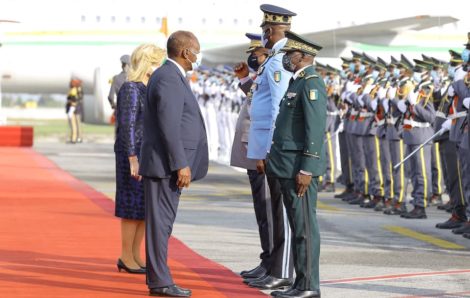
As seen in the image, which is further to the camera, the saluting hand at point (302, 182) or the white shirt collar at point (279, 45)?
the white shirt collar at point (279, 45)

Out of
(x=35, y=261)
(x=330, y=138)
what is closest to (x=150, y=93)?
(x=35, y=261)

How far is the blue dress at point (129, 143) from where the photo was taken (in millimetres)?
9625

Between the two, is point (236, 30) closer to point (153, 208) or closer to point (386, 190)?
point (386, 190)

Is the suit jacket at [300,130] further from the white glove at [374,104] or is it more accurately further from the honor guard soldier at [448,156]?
the white glove at [374,104]

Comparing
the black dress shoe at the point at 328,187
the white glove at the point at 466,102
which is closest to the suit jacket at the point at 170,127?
the white glove at the point at 466,102

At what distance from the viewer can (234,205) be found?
52.5 feet

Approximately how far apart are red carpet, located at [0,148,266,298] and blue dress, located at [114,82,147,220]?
51cm

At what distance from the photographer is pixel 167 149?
861cm

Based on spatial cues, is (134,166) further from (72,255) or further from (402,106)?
(402,106)

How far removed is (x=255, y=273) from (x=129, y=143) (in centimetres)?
133

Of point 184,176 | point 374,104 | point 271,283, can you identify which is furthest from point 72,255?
point 374,104

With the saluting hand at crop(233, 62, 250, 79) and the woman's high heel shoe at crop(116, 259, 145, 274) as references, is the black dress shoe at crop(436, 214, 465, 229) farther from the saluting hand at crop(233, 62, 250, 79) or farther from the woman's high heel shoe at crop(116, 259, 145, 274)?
the woman's high heel shoe at crop(116, 259, 145, 274)

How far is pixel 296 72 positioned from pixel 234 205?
744 cm

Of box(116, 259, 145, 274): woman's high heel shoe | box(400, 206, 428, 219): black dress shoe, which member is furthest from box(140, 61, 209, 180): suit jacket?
box(400, 206, 428, 219): black dress shoe
